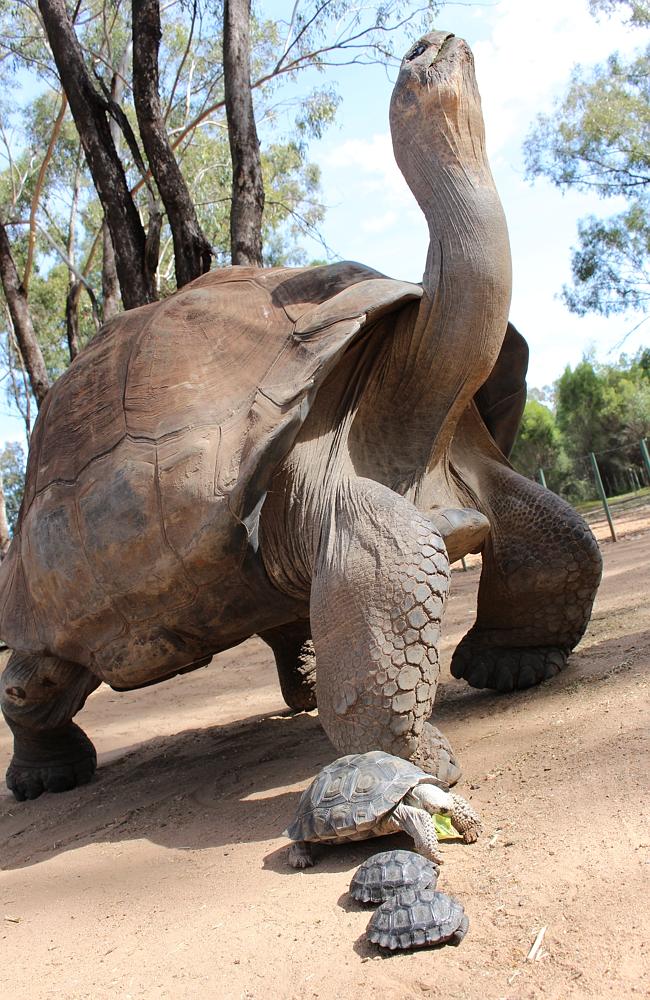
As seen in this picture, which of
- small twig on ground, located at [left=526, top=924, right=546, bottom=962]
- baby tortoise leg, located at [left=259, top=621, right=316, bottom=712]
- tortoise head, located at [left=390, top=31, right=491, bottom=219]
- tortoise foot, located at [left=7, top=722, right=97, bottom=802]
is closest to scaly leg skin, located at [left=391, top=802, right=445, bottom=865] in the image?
small twig on ground, located at [left=526, top=924, right=546, bottom=962]

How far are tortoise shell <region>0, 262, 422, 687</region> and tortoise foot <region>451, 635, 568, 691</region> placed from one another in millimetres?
1221

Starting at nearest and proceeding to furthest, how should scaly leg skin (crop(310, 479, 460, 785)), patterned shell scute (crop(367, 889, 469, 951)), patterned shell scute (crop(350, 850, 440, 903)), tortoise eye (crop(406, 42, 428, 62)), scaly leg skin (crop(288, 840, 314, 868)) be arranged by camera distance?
patterned shell scute (crop(367, 889, 469, 951)) < patterned shell scute (crop(350, 850, 440, 903)) < scaly leg skin (crop(288, 840, 314, 868)) < scaly leg skin (crop(310, 479, 460, 785)) < tortoise eye (crop(406, 42, 428, 62))

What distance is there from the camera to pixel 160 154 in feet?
26.0

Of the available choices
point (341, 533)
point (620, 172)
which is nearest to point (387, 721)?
point (341, 533)

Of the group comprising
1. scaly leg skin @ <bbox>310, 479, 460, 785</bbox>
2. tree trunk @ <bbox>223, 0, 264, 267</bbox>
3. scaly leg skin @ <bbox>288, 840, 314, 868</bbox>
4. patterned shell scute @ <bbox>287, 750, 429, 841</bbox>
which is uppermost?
tree trunk @ <bbox>223, 0, 264, 267</bbox>

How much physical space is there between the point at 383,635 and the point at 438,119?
2.08m

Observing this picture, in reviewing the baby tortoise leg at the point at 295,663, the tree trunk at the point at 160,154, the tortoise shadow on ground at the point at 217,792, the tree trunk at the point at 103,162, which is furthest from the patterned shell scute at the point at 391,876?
the tree trunk at the point at 103,162

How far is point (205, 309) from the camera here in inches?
155

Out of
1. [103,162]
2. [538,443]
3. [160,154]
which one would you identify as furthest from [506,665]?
[538,443]

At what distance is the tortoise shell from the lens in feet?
11.1

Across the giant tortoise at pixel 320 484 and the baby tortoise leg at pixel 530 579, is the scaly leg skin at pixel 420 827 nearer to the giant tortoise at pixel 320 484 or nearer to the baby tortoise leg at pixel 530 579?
the giant tortoise at pixel 320 484

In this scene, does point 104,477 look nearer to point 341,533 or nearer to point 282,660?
point 341,533

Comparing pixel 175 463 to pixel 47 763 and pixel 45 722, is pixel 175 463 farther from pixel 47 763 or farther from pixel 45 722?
pixel 47 763

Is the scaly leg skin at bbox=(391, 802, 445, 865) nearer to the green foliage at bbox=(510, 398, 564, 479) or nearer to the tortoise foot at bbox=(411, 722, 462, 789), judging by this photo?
the tortoise foot at bbox=(411, 722, 462, 789)
